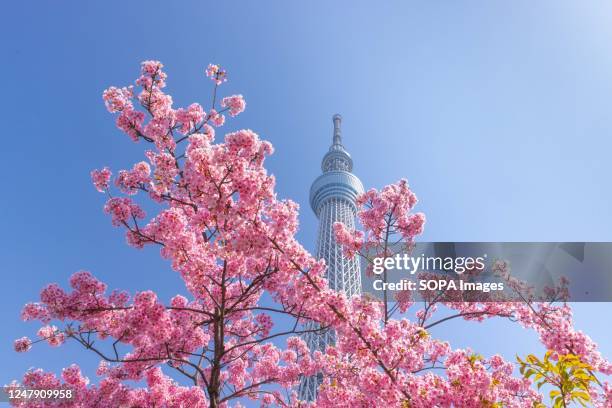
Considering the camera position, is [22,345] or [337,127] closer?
[22,345]

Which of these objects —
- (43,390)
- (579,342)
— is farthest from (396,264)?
(43,390)

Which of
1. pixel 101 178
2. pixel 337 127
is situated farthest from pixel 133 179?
pixel 337 127

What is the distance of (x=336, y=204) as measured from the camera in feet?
302

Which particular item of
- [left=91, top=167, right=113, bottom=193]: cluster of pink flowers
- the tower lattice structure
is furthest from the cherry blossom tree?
A: the tower lattice structure

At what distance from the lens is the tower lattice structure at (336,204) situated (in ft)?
262

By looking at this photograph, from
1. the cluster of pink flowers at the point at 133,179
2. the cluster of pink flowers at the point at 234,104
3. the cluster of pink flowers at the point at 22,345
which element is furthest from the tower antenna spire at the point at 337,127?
the cluster of pink flowers at the point at 22,345

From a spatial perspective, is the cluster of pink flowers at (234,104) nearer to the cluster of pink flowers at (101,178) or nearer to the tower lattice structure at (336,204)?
the cluster of pink flowers at (101,178)

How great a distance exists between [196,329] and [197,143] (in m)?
3.41

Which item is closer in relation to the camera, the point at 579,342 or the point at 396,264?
the point at 579,342

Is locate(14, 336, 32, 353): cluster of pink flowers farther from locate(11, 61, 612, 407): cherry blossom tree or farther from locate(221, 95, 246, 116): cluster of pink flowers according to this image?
locate(221, 95, 246, 116): cluster of pink flowers

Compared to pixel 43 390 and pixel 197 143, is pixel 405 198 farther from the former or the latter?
pixel 43 390

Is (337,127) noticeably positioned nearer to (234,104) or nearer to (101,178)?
(234,104)

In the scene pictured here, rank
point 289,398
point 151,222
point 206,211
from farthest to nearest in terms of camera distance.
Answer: point 289,398 → point 151,222 → point 206,211

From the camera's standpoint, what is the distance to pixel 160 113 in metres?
8.91
